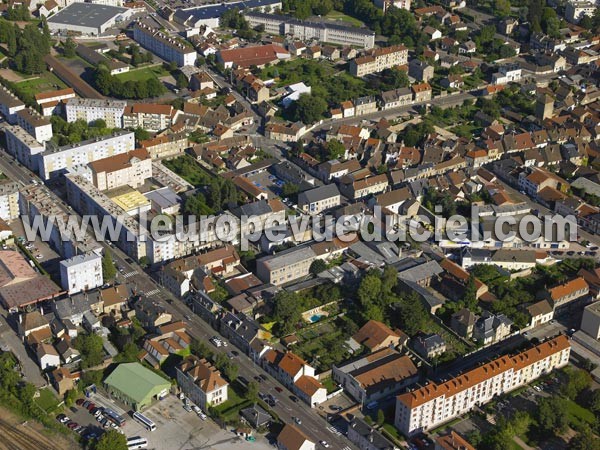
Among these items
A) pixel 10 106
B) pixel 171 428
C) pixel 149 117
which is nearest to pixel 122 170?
pixel 149 117

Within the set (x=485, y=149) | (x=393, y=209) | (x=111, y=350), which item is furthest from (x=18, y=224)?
(x=485, y=149)

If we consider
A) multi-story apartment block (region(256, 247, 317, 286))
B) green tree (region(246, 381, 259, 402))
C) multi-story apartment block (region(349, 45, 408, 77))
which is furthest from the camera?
multi-story apartment block (region(349, 45, 408, 77))

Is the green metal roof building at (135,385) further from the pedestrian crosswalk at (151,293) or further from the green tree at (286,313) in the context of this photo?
the green tree at (286,313)

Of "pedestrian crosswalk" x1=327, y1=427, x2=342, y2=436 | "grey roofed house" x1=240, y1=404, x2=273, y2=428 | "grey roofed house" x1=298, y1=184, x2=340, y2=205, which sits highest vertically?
"grey roofed house" x1=298, y1=184, x2=340, y2=205

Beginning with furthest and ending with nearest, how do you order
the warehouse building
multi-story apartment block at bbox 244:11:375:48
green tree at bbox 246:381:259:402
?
the warehouse building < multi-story apartment block at bbox 244:11:375:48 < green tree at bbox 246:381:259:402

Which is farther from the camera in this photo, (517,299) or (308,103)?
(308,103)

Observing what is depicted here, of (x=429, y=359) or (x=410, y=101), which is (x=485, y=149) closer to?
(x=410, y=101)

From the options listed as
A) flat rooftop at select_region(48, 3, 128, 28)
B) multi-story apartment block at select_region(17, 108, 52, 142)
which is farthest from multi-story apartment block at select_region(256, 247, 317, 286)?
flat rooftop at select_region(48, 3, 128, 28)

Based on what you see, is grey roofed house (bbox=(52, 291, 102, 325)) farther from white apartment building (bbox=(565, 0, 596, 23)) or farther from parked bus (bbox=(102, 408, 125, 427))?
white apartment building (bbox=(565, 0, 596, 23))
